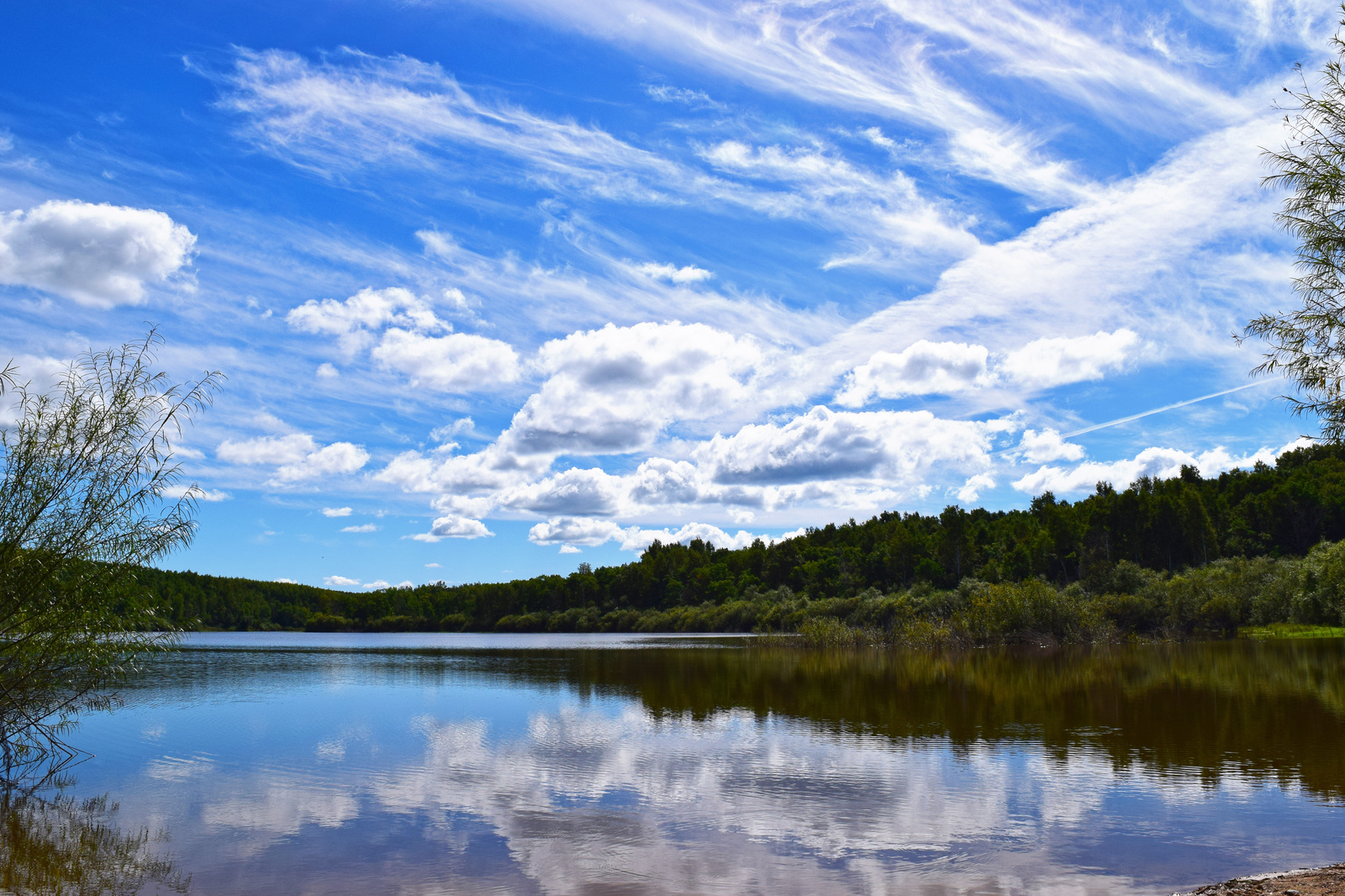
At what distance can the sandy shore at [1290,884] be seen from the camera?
9703 mm

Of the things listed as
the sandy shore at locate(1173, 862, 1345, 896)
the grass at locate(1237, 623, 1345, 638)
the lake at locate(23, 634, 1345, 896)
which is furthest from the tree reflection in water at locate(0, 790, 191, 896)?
the grass at locate(1237, 623, 1345, 638)

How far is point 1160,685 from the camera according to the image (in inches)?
1367

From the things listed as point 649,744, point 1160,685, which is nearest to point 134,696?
point 649,744

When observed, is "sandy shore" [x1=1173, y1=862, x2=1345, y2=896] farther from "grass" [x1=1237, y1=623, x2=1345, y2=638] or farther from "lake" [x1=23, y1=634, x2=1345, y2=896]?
"grass" [x1=1237, y1=623, x2=1345, y2=638]

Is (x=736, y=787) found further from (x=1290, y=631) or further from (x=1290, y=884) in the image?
(x=1290, y=631)

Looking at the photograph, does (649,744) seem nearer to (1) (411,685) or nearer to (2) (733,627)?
(1) (411,685)

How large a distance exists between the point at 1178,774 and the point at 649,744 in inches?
467

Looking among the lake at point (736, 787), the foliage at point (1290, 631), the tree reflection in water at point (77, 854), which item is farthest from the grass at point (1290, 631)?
the tree reflection in water at point (77, 854)

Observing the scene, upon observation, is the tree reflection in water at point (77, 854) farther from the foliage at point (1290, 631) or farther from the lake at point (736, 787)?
the foliage at point (1290, 631)

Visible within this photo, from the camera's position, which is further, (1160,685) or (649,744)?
(1160,685)

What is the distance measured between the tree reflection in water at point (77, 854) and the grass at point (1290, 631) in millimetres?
79253

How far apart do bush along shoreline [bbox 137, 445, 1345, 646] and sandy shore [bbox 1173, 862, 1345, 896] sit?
33.3ft

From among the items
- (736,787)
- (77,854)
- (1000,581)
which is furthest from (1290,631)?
(77,854)

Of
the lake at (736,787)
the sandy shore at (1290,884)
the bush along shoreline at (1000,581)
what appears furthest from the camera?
the bush along shoreline at (1000,581)
